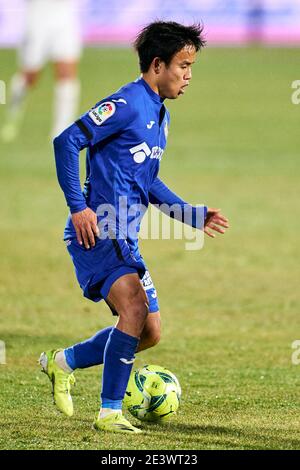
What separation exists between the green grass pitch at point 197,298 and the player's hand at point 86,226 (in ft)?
3.16

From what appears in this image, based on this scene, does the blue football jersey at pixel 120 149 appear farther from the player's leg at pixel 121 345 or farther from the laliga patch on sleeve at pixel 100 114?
the player's leg at pixel 121 345

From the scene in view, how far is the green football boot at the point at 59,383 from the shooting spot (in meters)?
6.02

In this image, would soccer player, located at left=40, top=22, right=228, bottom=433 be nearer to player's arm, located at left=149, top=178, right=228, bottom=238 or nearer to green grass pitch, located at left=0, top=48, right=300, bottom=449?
player's arm, located at left=149, top=178, right=228, bottom=238

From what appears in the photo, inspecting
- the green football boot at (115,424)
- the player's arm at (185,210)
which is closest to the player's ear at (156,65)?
the player's arm at (185,210)

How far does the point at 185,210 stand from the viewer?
20.7ft

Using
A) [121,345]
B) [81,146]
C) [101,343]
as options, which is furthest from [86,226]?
[101,343]

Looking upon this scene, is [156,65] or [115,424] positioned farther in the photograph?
[156,65]

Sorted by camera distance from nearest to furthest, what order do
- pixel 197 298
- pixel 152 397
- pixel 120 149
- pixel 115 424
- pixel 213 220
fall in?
pixel 115 424, pixel 120 149, pixel 152 397, pixel 213 220, pixel 197 298

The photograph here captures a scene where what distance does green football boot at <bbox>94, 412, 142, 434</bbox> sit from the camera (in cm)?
563

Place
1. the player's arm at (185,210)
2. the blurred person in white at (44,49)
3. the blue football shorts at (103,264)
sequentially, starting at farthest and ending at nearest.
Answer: the blurred person in white at (44,49), the player's arm at (185,210), the blue football shorts at (103,264)

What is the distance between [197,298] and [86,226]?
4672 millimetres

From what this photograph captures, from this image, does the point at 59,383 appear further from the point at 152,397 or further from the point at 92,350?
the point at 152,397

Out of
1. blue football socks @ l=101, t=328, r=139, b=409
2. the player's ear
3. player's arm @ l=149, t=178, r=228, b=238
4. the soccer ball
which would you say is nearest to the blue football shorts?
→ blue football socks @ l=101, t=328, r=139, b=409
